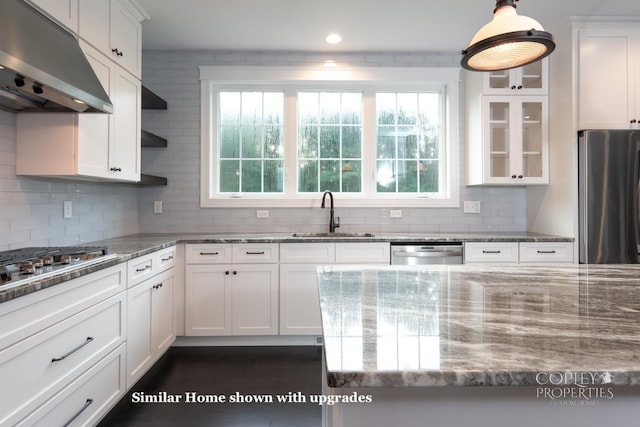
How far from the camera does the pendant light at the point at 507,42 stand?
124 cm

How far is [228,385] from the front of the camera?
2.27 meters

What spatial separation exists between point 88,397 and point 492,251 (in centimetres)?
288

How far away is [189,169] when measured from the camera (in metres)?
3.36

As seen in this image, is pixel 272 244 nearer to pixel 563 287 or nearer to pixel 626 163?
pixel 563 287

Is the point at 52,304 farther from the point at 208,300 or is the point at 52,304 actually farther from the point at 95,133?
the point at 208,300

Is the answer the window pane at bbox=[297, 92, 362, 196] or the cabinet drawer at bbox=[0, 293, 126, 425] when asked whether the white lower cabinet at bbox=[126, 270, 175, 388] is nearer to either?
the cabinet drawer at bbox=[0, 293, 126, 425]

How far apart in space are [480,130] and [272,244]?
2153 millimetres

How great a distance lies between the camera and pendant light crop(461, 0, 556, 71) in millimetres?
1240

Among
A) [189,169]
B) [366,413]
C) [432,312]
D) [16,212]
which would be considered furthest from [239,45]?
[366,413]

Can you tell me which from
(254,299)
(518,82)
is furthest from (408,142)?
(254,299)

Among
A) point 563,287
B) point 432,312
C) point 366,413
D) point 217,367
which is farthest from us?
point 217,367

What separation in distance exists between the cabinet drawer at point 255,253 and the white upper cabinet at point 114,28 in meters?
1.54

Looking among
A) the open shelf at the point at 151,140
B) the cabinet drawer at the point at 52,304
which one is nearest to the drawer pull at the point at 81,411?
the cabinet drawer at the point at 52,304

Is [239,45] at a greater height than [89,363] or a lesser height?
greater
